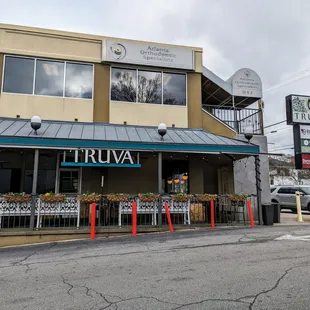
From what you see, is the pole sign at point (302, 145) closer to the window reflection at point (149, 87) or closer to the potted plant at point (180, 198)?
the potted plant at point (180, 198)

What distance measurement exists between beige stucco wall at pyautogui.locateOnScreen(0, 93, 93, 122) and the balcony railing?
19.8 feet

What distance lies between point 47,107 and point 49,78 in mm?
1386

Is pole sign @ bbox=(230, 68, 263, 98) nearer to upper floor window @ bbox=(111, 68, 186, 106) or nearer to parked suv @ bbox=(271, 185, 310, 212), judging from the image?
upper floor window @ bbox=(111, 68, 186, 106)

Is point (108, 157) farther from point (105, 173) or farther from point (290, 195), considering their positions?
point (290, 195)

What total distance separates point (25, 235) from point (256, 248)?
683cm

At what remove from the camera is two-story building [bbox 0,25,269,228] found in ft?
41.3

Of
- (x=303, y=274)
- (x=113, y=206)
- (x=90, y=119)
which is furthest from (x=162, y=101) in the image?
(x=303, y=274)

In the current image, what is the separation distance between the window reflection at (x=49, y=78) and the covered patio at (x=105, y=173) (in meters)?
1.58

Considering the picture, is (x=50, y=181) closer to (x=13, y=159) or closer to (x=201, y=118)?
(x=13, y=159)

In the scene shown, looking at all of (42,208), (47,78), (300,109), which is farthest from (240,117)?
(42,208)

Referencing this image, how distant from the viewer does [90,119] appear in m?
13.5

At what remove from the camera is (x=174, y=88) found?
14.7 m

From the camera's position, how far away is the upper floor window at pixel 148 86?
14.1 m

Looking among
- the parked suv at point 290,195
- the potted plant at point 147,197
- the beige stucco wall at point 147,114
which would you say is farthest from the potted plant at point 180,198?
the parked suv at point 290,195
